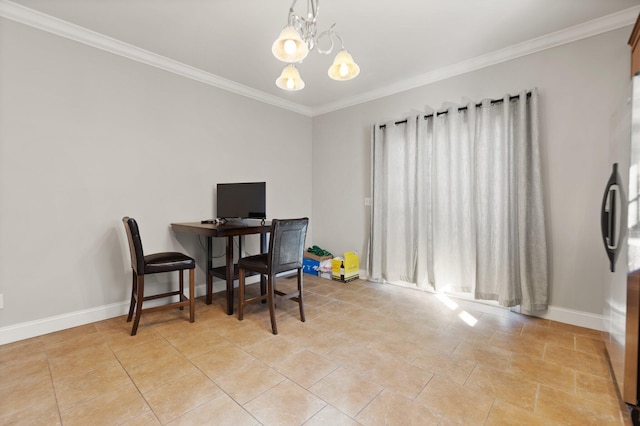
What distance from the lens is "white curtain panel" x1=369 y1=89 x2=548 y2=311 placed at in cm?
269

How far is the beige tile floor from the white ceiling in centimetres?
260

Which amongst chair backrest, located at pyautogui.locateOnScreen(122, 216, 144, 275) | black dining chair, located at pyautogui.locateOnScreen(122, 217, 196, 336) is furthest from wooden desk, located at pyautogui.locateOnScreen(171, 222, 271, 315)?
chair backrest, located at pyautogui.locateOnScreen(122, 216, 144, 275)

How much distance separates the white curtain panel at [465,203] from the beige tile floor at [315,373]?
48 centimetres

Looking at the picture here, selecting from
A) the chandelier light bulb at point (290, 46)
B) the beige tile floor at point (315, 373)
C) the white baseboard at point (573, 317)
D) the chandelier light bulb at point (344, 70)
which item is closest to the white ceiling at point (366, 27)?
the chandelier light bulb at point (344, 70)

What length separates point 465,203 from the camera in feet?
10.2

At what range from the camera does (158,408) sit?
153cm

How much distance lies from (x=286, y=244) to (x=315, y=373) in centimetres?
107

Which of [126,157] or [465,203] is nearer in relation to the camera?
[126,157]

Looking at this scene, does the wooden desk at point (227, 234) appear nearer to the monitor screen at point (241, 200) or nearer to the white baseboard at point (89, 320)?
the monitor screen at point (241, 200)

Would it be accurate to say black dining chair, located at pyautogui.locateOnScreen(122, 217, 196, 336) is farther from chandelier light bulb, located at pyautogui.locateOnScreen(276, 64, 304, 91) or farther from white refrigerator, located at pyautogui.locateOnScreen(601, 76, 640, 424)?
white refrigerator, located at pyautogui.locateOnScreen(601, 76, 640, 424)

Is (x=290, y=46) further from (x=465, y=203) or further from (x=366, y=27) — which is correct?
(x=465, y=203)

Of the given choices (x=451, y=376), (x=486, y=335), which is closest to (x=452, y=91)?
(x=486, y=335)

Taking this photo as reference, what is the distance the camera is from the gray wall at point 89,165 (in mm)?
2287

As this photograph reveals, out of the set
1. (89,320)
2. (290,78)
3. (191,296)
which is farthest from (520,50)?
(89,320)
